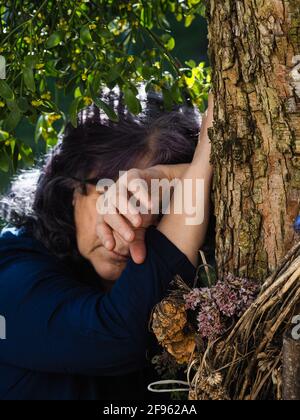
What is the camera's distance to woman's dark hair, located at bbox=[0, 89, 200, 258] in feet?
5.05

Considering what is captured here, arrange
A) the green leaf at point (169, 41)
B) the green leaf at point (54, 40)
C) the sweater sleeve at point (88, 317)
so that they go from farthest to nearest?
the green leaf at point (169, 41) < the green leaf at point (54, 40) < the sweater sleeve at point (88, 317)

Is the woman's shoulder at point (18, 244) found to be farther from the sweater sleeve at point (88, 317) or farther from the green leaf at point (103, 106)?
the green leaf at point (103, 106)

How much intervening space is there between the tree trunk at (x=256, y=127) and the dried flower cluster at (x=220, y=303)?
0.04 metres

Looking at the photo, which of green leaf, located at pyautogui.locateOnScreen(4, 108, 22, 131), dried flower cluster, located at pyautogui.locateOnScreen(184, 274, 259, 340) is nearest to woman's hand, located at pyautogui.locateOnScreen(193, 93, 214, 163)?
dried flower cluster, located at pyautogui.locateOnScreen(184, 274, 259, 340)

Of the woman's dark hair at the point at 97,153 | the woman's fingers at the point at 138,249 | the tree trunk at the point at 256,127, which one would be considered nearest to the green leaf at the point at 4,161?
the woman's dark hair at the point at 97,153

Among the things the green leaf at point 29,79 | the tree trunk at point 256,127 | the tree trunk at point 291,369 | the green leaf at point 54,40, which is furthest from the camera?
the green leaf at point 54,40

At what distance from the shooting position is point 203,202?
1.30 m

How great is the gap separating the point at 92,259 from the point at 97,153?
0.74ft

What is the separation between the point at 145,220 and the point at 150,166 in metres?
0.20

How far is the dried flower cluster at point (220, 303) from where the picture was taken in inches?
45.4

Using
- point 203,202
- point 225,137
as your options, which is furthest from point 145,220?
point 225,137

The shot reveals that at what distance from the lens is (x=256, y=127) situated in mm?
1167

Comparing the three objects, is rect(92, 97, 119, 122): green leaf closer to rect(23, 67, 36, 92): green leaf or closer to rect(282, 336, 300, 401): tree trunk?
rect(23, 67, 36, 92): green leaf

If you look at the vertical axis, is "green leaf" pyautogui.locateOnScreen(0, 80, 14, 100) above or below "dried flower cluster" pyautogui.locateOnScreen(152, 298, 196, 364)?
above
